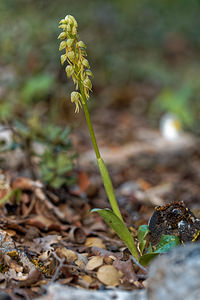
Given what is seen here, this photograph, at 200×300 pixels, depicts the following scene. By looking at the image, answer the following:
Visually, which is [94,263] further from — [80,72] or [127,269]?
[80,72]

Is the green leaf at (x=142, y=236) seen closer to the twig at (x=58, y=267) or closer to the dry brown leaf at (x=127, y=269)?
the dry brown leaf at (x=127, y=269)

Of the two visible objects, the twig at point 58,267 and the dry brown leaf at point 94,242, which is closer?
the twig at point 58,267

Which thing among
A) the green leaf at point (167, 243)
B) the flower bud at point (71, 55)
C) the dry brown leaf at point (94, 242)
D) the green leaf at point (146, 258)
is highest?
the flower bud at point (71, 55)

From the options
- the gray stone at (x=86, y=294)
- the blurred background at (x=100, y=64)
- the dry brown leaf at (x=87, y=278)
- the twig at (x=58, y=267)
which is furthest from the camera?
the blurred background at (x=100, y=64)

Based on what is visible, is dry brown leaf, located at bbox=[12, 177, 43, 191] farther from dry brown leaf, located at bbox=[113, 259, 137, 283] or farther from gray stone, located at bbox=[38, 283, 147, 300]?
gray stone, located at bbox=[38, 283, 147, 300]

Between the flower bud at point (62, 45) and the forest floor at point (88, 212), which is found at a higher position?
the flower bud at point (62, 45)

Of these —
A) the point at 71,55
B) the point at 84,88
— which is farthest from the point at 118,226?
the point at 71,55

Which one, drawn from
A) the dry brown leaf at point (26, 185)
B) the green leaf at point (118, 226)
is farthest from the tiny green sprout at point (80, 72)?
the dry brown leaf at point (26, 185)

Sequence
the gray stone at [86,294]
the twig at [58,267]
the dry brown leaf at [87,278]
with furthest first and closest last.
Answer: the dry brown leaf at [87,278] < the twig at [58,267] < the gray stone at [86,294]
